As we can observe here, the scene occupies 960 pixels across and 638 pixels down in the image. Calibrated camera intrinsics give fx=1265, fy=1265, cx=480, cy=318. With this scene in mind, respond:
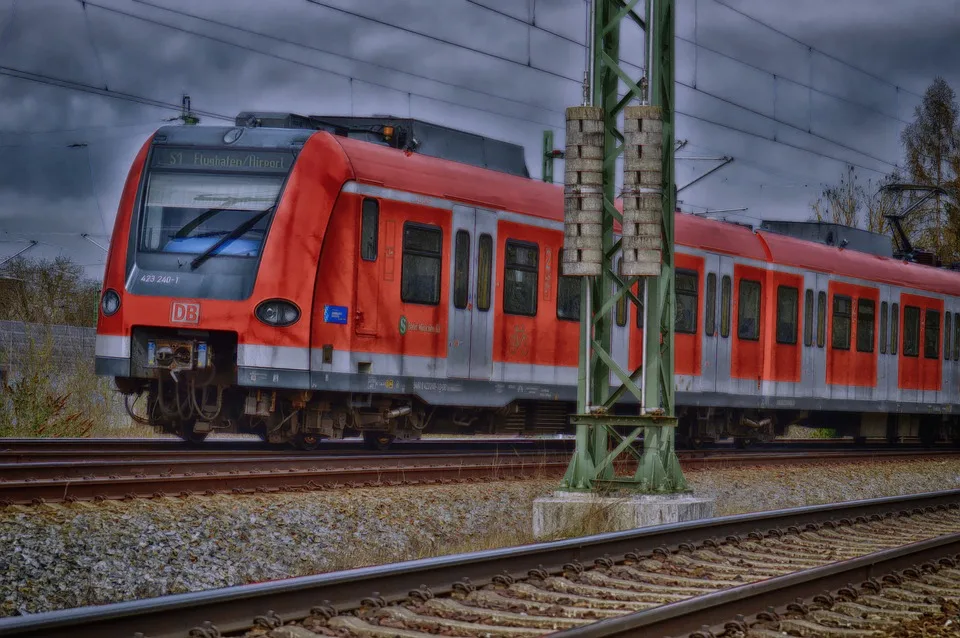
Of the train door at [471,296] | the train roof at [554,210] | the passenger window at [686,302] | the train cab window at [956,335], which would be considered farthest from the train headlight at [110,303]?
the train cab window at [956,335]

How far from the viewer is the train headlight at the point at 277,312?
44.1ft

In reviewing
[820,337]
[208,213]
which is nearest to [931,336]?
[820,337]

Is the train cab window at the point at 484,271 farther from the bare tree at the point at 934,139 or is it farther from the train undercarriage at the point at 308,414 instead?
the bare tree at the point at 934,139

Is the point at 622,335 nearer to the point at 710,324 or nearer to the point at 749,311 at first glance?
the point at 710,324

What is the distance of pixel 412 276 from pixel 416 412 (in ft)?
6.04

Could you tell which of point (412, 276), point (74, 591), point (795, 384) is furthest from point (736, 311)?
point (74, 591)

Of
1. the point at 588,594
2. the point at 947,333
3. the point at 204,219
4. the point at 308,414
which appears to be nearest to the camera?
the point at 588,594

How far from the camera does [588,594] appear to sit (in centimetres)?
662

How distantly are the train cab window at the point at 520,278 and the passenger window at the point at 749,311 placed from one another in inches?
205

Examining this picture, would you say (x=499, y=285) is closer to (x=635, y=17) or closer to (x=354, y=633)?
(x=635, y=17)

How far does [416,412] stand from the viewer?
1556cm

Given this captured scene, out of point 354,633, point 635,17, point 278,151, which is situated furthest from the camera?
point 278,151

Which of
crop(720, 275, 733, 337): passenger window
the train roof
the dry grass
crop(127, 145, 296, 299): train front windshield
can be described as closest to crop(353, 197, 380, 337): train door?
the train roof

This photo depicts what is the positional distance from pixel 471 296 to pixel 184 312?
3.63m
